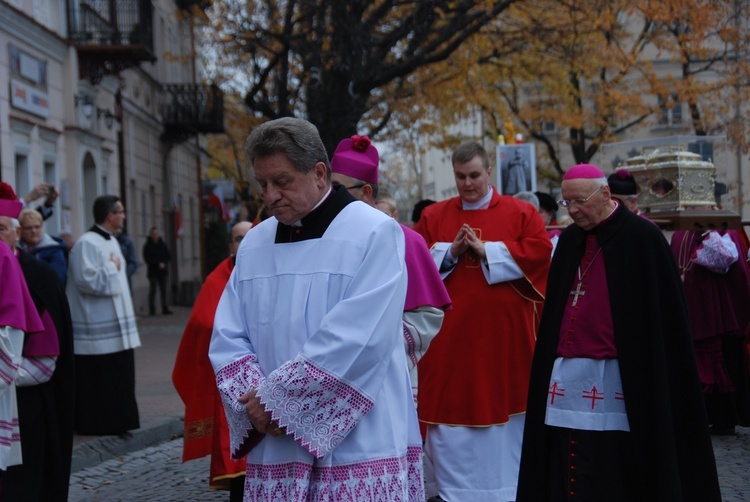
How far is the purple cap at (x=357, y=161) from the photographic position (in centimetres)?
557

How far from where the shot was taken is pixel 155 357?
16922mm

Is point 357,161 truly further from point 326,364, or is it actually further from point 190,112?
point 190,112

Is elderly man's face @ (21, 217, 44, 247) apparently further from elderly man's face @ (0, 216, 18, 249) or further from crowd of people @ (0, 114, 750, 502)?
elderly man's face @ (0, 216, 18, 249)

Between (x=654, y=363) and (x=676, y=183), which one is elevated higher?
(x=676, y=183)

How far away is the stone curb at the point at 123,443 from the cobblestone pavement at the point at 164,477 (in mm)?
71

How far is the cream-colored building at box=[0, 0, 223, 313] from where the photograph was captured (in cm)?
1825

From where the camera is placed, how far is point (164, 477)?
8.62 metres

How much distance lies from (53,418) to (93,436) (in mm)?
3570

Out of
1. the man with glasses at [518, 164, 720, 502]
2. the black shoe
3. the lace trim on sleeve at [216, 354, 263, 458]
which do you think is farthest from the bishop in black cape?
the black shoe

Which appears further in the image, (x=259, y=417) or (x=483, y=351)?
(x=483, y=351)

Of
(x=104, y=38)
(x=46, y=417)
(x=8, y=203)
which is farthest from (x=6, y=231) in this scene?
(x=104, y=38)

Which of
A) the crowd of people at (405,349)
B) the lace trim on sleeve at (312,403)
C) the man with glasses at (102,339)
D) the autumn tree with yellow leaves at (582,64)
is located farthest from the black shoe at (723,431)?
the autumn tree with yellow leaves at (582,64)

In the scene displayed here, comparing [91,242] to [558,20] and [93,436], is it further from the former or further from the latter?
[558,20]

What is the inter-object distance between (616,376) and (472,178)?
7.38ft
